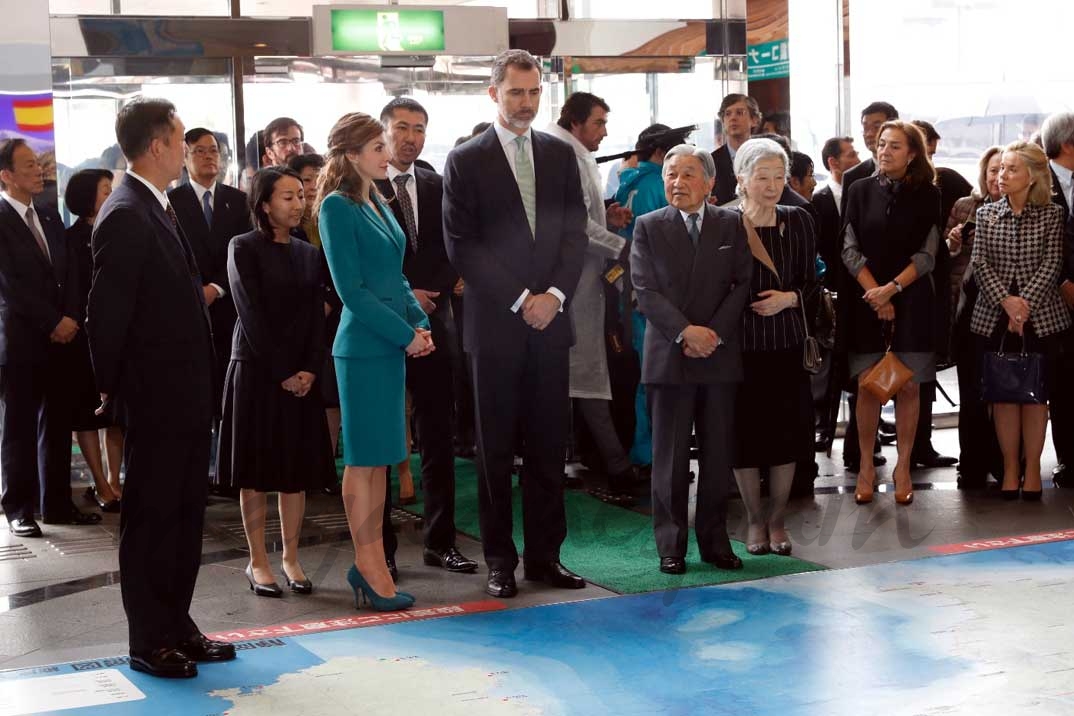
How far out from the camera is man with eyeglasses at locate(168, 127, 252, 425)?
696 centimetres

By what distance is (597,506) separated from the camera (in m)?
7.02

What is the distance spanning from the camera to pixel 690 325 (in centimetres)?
556

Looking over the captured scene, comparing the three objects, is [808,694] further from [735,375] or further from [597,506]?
[597,506]

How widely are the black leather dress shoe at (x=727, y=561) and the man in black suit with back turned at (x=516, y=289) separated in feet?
1.99

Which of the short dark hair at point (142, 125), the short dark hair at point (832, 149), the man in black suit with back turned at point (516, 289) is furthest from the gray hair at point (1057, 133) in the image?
the short dark hair at point (142, 125)

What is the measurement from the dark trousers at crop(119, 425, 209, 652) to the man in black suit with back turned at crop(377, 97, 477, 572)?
4.20 ft

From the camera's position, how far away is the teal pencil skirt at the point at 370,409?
505 centimetres

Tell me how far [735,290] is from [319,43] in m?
4.03

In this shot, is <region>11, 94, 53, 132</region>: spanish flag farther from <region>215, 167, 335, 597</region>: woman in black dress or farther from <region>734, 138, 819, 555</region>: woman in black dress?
<region>734, 138, 819, 555</region>: woman in black dress

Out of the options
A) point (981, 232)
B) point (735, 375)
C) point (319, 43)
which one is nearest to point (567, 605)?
point (735, 375)

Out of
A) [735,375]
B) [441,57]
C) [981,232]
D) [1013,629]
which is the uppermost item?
[441,57]

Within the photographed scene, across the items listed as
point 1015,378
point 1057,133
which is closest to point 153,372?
point 1015,378

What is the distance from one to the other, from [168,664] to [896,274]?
158 inches

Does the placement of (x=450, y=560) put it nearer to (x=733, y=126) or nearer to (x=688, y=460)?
(x=688, y=460)
